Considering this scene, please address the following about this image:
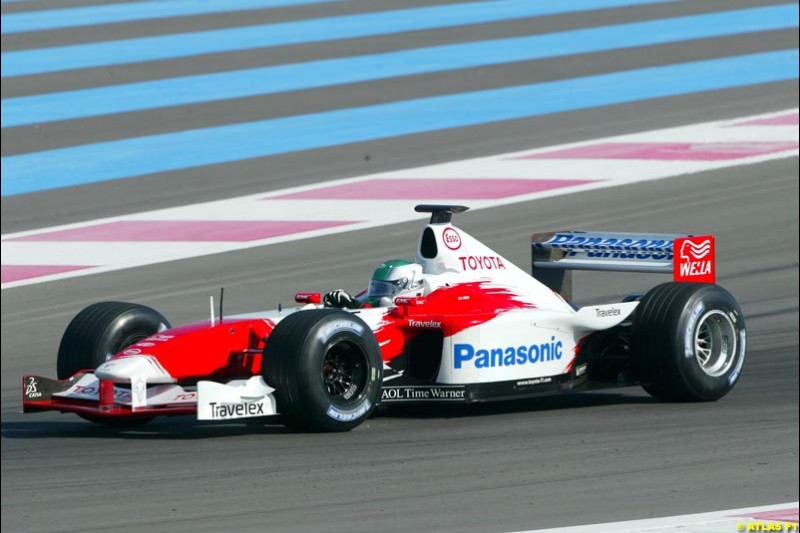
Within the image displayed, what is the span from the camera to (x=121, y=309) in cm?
961

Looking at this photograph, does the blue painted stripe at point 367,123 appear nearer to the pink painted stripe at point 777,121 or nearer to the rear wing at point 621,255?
the pink painted stripe at point 777,121

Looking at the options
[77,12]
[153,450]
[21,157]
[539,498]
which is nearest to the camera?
[539,498]

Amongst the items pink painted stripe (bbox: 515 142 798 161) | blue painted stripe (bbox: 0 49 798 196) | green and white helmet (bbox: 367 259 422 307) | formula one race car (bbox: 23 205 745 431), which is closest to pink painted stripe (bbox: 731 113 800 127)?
pink painted stripe (bbox: 515 142 798 161)

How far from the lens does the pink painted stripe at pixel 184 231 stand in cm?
1463

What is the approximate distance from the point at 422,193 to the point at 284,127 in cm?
380

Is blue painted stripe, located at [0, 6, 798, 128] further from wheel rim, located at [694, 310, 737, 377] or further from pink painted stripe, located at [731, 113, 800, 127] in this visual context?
wheel rim, located at [694, 310, 737, 377]

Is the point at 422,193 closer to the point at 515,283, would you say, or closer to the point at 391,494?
the point at 515,283

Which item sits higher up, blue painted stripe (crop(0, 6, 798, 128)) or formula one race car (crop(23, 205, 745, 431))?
blue painted stripe (crop(0, 6, 798, 128))

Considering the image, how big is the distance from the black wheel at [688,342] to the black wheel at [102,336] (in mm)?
2775

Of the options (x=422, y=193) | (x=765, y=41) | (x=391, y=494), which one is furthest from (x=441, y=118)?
(x=391, y=494)

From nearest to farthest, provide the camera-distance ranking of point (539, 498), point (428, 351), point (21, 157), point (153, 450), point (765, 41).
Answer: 1. point (539, 498)
2. point (153, 450)
3. point (428, 351)
4. point (21, 157)
5. point (765, 41)

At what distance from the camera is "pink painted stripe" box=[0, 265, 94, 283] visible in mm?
13609

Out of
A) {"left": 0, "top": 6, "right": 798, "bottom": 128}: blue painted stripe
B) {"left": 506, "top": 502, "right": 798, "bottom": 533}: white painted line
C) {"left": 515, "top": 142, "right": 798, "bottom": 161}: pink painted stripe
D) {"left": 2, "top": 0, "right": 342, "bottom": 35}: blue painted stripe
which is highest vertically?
{"left": 2, "top": 0, "right": 342, "bottom": 35}: blue painted stripe

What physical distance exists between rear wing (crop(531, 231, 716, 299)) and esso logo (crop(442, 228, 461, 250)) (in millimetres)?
1086
